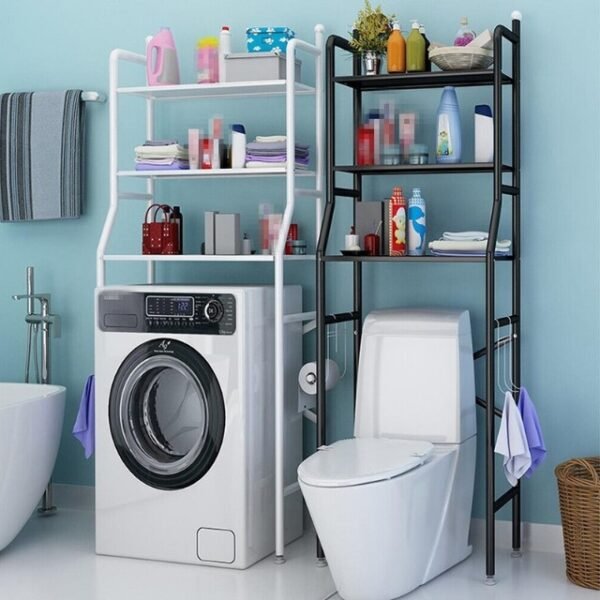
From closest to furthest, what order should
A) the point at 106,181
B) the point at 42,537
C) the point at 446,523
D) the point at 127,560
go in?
1. the point at 446,523
2. the point at 127,560
3. the point at 42,537
4. the point at 106,181

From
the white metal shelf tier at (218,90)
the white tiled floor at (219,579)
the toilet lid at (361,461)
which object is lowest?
the white tiled floor at (219,579)

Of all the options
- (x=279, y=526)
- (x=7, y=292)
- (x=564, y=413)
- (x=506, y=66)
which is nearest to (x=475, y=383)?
(x=564, y=413)

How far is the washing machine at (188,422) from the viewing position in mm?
3877

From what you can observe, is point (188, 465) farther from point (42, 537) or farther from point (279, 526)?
point (42, 537)

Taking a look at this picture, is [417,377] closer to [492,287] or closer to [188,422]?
[492,287]

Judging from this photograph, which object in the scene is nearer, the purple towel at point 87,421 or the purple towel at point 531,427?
the purple towel at point 531,427

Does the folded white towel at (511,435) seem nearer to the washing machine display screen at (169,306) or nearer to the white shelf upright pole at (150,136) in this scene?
the washing machine display screen at (169,306)

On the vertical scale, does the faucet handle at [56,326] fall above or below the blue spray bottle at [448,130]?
below

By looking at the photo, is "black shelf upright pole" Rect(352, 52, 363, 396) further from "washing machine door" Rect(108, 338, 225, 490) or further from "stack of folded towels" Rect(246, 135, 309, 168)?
"washing machine door" Rect(108, 338, 225, 490)

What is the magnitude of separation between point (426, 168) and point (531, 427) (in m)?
0.94

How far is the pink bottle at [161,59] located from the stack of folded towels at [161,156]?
0.23m

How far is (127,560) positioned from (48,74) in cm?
205

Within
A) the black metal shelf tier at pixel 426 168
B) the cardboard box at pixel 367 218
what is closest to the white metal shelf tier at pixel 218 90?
the black metal shelf tier at pixel 426 168

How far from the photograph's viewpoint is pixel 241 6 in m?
4.43
